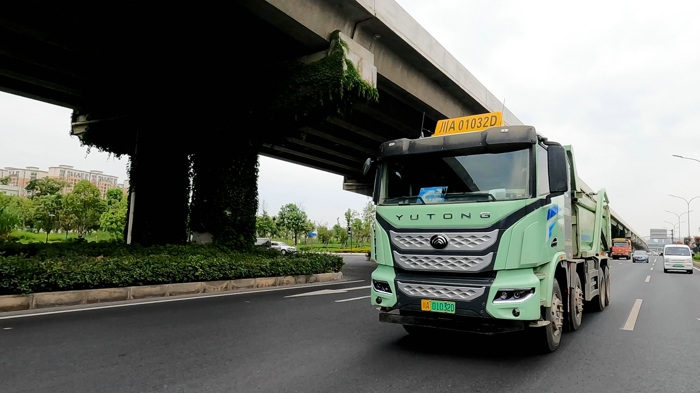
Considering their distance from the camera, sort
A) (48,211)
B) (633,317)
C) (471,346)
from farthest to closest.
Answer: (48,211)
(633,317)
(471,346)

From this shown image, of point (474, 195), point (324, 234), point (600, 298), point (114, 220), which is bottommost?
point (600, 298)

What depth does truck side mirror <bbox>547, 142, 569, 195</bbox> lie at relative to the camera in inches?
207

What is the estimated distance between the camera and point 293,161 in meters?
30.3

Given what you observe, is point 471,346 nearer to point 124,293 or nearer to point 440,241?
point 440,241

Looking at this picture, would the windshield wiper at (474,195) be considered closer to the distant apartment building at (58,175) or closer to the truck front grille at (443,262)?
the truck front grille at (443,262)

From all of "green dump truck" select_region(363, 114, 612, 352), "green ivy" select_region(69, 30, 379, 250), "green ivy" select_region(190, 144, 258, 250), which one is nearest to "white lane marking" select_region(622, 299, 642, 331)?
"green dump truck" select_region(363, 114, 612, 352)

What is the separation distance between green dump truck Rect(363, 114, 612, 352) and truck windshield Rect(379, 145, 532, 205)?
0.5 inches

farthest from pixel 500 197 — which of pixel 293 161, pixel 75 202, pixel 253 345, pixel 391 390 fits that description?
pixel 75 202

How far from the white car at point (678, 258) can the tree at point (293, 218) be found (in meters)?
41.4

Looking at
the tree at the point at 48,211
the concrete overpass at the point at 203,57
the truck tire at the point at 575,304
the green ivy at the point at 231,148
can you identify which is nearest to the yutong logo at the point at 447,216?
the truck tire at the point at 575,304

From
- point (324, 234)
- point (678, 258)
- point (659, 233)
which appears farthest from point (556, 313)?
point (659, 233)

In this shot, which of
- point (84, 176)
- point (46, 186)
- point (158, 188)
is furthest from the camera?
point (84, 176)

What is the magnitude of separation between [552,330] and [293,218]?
177ft

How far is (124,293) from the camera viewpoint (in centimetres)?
946
